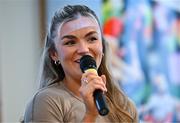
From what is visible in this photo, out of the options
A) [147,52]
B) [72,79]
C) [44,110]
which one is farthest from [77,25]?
[147,52]

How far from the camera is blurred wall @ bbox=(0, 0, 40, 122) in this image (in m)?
3.12

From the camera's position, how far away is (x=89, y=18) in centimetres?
124

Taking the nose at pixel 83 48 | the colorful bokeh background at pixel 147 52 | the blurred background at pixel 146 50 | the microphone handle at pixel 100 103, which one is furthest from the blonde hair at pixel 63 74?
the colorful bokeh background at pixel 147 52


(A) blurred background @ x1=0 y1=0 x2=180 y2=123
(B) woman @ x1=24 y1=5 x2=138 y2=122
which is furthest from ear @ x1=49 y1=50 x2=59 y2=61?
(A) blurred background @ x1=0 y1=0 x2=180 y2=123

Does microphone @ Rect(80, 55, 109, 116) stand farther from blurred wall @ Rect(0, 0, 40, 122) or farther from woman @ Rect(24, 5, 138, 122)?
Answer: blurred wall @ Rect(0, 0, 40, 122)

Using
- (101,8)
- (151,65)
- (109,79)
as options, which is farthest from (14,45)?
(109,79)

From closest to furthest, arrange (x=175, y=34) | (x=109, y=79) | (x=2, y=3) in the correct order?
(x=109, y=79)
(x=175, y=34)
(x=2, y=3)

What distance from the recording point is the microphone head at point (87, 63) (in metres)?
1.09

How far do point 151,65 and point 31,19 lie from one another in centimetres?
101

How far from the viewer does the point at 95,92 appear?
3.35ft

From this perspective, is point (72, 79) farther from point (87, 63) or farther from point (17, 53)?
point (17, 53)

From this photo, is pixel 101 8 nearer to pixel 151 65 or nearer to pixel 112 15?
pixel 112 15

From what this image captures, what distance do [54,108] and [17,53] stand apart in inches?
82.8

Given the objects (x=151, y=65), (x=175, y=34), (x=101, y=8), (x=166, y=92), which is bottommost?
(x=166, y=92)
